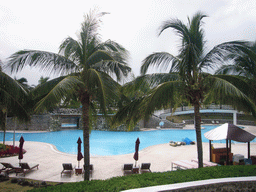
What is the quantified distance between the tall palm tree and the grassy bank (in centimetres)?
155

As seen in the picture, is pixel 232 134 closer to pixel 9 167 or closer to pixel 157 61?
pixel 157 61

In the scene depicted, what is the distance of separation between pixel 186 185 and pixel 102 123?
89.2 ft

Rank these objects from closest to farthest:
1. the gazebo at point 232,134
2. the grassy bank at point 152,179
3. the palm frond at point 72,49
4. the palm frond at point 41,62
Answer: the grassy bank at point 152,179 → the palm frond at point 41,62 → the palm frond at point 72,49 → the gazebo at point 232,134

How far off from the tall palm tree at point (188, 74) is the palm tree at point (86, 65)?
1.15 m

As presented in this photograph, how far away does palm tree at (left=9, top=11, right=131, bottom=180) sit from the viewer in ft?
21.4

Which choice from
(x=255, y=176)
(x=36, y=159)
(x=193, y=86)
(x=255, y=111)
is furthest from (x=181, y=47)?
(x=36, y=159)

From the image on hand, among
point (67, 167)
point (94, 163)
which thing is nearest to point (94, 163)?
point (94, 163)

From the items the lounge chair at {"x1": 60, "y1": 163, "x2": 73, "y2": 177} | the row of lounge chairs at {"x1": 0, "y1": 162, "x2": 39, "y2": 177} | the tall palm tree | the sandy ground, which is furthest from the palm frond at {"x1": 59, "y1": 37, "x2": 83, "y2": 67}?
the row of lounge chairs at {"x1": 0, "y1": 162, "x2": 39, "y2": 177}

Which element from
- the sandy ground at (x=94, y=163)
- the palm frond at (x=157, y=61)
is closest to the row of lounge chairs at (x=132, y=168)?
the sandy ground at (x=94, y=163)

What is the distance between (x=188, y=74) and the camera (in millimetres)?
7543

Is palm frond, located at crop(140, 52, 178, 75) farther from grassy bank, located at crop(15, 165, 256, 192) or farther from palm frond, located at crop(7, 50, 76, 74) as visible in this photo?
grassy bank, located at crop(15, 165, 256, 192)

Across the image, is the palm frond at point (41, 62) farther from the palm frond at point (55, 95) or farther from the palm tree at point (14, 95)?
the palm frond at point (55, 95)

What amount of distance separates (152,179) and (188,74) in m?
4.19

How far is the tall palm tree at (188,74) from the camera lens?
22.7 ft
